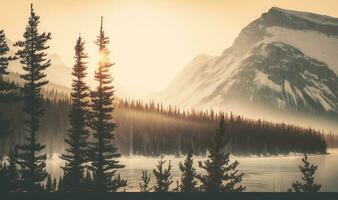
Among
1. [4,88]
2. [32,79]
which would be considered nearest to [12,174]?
[4,88]

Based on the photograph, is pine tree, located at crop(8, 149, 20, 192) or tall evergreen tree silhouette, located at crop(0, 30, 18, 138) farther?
tall evergreen tree silhouette, located at crop(0, 30, 18, 138)

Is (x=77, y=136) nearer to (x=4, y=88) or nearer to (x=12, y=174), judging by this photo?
(x=4, y=88)

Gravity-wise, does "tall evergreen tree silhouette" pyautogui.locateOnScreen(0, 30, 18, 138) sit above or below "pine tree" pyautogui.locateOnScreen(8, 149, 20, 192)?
above

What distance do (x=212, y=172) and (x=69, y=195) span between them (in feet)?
139

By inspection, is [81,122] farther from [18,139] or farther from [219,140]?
[18,139]

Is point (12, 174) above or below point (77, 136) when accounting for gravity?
below

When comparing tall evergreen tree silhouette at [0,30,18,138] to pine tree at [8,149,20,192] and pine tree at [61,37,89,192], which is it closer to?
pine tree at [8,149,20,192]

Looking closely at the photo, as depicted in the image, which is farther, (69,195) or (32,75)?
(32,75)

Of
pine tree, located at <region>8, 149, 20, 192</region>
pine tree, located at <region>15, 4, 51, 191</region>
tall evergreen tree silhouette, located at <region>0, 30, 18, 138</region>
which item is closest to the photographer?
pine tree, located at <region>8, 149, 20, 192</region>

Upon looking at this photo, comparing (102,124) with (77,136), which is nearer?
(102,124)

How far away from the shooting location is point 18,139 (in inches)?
7761

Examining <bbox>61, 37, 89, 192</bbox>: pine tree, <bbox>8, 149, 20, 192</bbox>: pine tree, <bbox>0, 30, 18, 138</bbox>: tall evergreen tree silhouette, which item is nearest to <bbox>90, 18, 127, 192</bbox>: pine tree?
<bbox>61, 37, 89, 192</bbox>: pine tree

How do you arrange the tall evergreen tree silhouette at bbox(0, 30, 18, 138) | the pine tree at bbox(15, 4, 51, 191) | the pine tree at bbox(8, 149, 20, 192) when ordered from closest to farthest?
the pine tree at bbox(8, 149, 20, 192), the tall evergreen tree silhouette at bbox(0, 30, 18, 138), the pine tree at bbox(15, 4, 51, 191)

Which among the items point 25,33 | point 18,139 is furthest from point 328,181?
point 25,33
